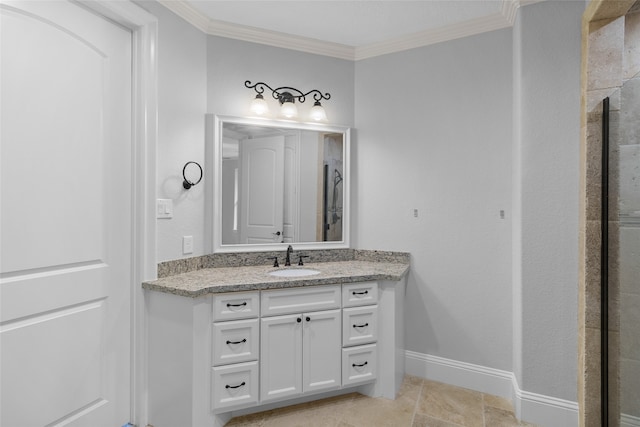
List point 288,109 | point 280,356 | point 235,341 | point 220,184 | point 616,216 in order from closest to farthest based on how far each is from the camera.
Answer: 1. point 616,216
2. point 235,341
3. point 280,356
4. point 220,184
5. point 288,109

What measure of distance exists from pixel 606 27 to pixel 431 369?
7.58ft

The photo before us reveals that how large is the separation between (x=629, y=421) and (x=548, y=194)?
113cm

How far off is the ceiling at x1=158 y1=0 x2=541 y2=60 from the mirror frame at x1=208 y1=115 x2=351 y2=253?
579 mm

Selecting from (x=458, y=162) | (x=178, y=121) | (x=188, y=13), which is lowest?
(x=458, y=162)

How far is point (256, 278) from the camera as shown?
213 cm

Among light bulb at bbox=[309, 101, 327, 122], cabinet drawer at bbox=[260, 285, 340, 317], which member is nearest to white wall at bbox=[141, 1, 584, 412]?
light bulb at bbox=[309, 101, 327, 122]

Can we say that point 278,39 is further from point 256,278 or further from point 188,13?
point 256,278

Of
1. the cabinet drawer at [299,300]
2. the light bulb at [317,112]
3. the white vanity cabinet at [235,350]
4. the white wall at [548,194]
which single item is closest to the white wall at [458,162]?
the white wall at [548,194]

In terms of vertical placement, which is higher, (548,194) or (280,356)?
(548,194)

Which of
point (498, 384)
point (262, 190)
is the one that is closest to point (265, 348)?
point (262, 190)

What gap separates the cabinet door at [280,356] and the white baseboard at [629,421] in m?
1.54

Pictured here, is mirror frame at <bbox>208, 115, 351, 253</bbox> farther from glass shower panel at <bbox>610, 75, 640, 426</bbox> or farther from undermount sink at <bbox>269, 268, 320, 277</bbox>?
glass shower panel at <bbox>610, 75, 640, 426</bbox>

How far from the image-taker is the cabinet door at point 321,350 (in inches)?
85.0

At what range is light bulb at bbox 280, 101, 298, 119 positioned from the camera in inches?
103
